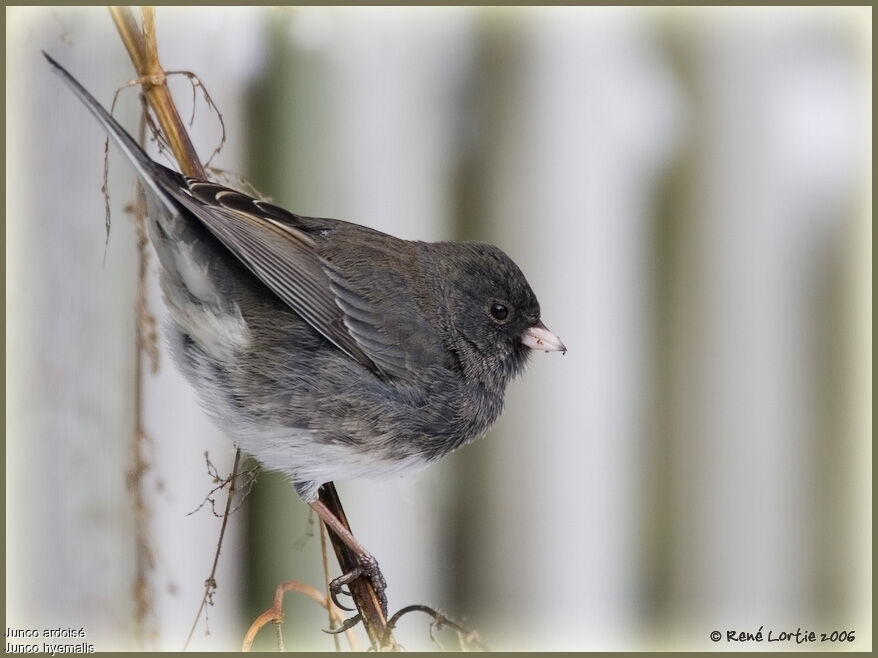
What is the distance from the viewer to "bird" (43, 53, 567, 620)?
1670 millimetres

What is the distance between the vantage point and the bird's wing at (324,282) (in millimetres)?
1631

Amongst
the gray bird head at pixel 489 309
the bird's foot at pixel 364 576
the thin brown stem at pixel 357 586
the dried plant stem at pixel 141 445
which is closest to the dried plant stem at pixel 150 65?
the dried plant stem at pixel 141 445

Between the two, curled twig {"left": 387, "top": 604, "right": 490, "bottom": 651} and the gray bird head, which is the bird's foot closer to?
curled twig {"left": 387, "top": 604, "right": 490, "bottom": 651}

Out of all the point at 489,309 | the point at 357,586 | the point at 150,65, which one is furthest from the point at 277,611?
the point at 150,65

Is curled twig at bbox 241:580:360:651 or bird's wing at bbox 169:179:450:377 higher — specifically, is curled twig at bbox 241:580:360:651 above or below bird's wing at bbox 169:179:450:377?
below

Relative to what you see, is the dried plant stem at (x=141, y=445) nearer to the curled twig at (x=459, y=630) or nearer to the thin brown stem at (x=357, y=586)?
the thin brown stem at (x=357, y=586)

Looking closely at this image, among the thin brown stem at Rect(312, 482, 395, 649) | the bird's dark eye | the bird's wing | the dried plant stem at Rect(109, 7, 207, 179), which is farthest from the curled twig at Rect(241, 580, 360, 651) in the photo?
the dried plant stem at Rect(109, 7, 207, 179)

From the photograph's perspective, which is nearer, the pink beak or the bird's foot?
the bird's foot

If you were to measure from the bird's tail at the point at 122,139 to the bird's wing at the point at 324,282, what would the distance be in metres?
0.07

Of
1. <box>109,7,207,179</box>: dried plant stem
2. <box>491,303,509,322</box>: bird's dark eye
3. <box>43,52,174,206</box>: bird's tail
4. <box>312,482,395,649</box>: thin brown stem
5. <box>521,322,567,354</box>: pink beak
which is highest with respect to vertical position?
<box>109,7,207,179</box>: dried plant stem

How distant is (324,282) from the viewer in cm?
175

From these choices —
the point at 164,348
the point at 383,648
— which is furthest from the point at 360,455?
the point at 164,348

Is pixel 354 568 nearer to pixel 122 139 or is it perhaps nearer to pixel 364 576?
pixel 364 576

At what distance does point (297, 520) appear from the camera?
2.29m
